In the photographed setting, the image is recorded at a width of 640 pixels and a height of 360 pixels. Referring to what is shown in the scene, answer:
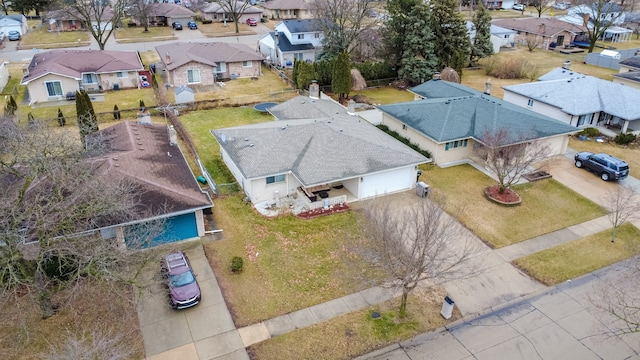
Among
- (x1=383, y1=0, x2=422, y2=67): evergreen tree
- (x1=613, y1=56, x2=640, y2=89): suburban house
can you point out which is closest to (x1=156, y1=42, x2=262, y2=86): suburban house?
(x1=383, y1=0, x2=422, y2=67): evergreen tree

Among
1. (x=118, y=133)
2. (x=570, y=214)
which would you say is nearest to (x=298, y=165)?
(x=118, y=133)

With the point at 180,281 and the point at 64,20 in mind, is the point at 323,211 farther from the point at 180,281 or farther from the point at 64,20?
the point at 64,20

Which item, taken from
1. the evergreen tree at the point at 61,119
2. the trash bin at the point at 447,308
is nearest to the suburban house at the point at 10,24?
the evergreen tree at the point at 61,119

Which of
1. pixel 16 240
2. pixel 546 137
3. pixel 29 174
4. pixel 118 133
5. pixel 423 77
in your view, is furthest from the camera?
pixel 423 77

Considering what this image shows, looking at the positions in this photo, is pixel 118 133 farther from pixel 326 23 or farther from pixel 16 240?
pixel 326 23

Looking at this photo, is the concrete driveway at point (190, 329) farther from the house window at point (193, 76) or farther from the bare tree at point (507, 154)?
the house window at point (193, 76)

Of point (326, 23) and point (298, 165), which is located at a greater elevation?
point (326, 23)

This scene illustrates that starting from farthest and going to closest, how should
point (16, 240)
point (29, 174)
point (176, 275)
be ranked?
1. point (176, 275)
2. point (29, 174)
3. point (16, 240)
